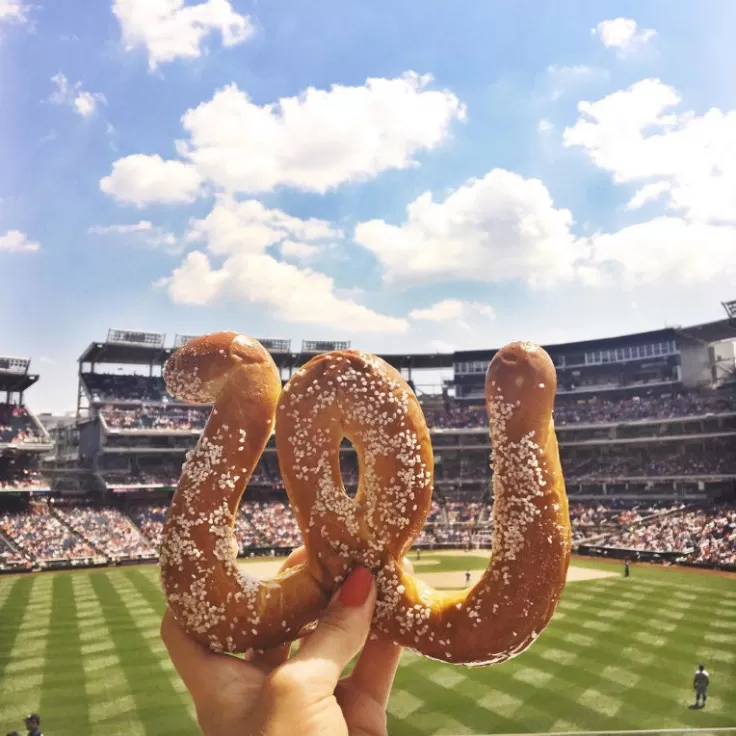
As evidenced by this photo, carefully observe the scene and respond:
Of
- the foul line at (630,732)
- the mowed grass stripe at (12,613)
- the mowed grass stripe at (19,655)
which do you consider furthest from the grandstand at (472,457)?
Result: the foul line at (630,732)

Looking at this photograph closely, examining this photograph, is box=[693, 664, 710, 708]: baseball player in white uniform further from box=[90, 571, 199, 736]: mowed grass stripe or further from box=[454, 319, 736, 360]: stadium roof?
box=[454, 319, 736, 360]: stadium roof

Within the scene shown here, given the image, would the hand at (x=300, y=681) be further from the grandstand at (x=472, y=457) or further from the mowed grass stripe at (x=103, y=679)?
the grandstand at (x=472, y=457)

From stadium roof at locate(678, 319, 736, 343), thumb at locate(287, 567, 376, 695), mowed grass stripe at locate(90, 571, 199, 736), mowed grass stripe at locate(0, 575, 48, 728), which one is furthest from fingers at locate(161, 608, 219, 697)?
stadium roof at locate(678, 319, 736, 343)

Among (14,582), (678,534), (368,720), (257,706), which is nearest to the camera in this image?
(257,706)

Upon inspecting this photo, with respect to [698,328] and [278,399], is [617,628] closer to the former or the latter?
[278,399]

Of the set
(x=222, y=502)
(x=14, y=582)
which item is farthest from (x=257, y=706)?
(x=14, y=582)
